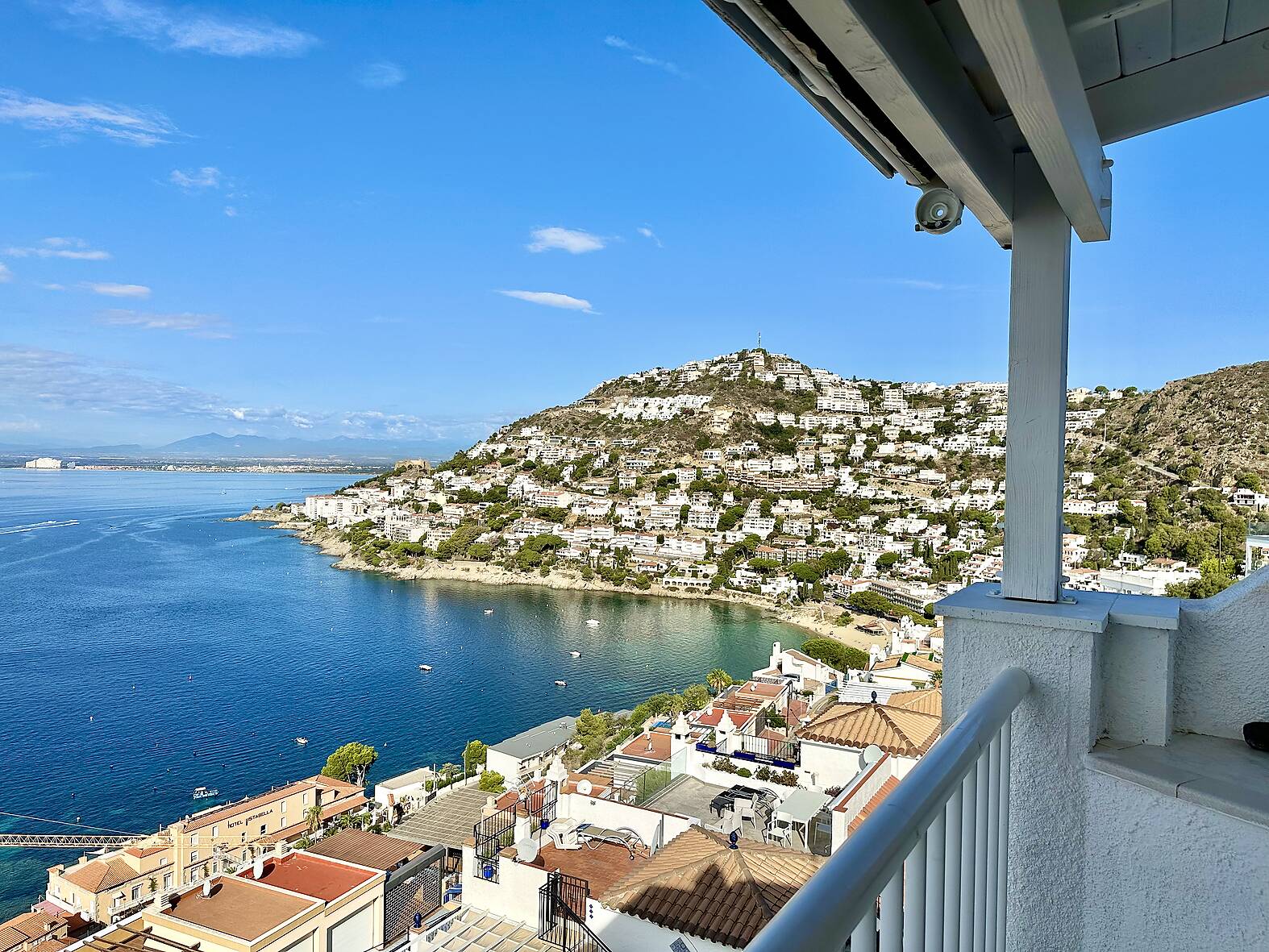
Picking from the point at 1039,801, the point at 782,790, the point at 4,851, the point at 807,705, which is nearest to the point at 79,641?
the point at 4,851

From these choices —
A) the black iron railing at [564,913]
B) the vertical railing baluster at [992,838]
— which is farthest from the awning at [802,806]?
the vertical railing baluster at [992,838]

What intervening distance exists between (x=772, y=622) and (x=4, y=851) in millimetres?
20735

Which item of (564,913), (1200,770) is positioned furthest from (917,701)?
(1200,770)

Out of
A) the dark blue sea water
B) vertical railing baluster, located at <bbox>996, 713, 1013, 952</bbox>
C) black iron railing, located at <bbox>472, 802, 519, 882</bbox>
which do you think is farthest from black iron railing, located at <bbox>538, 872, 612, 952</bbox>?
the dark blue sea water

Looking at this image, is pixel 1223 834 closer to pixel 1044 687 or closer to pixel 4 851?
pixel 1044 687

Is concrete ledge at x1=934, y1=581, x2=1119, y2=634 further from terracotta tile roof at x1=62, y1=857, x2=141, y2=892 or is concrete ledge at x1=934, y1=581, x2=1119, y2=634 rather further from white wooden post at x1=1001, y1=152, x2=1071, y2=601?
terracotta tile roof at x1=62, y1=857, x2=141, y2=892

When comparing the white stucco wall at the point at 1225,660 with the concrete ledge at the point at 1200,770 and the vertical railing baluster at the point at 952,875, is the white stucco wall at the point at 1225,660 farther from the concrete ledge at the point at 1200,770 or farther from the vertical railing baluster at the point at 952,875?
the vertical railing baluster at the point at 952,875

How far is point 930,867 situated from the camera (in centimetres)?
56

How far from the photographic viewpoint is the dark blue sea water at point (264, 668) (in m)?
16.2

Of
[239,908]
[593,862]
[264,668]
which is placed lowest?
[264,668]

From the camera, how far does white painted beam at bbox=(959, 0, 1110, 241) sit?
527 millimetres

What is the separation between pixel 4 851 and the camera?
13.0 metres

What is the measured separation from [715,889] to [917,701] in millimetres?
6456

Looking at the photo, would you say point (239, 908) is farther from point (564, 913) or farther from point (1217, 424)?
point (1217, 424)
